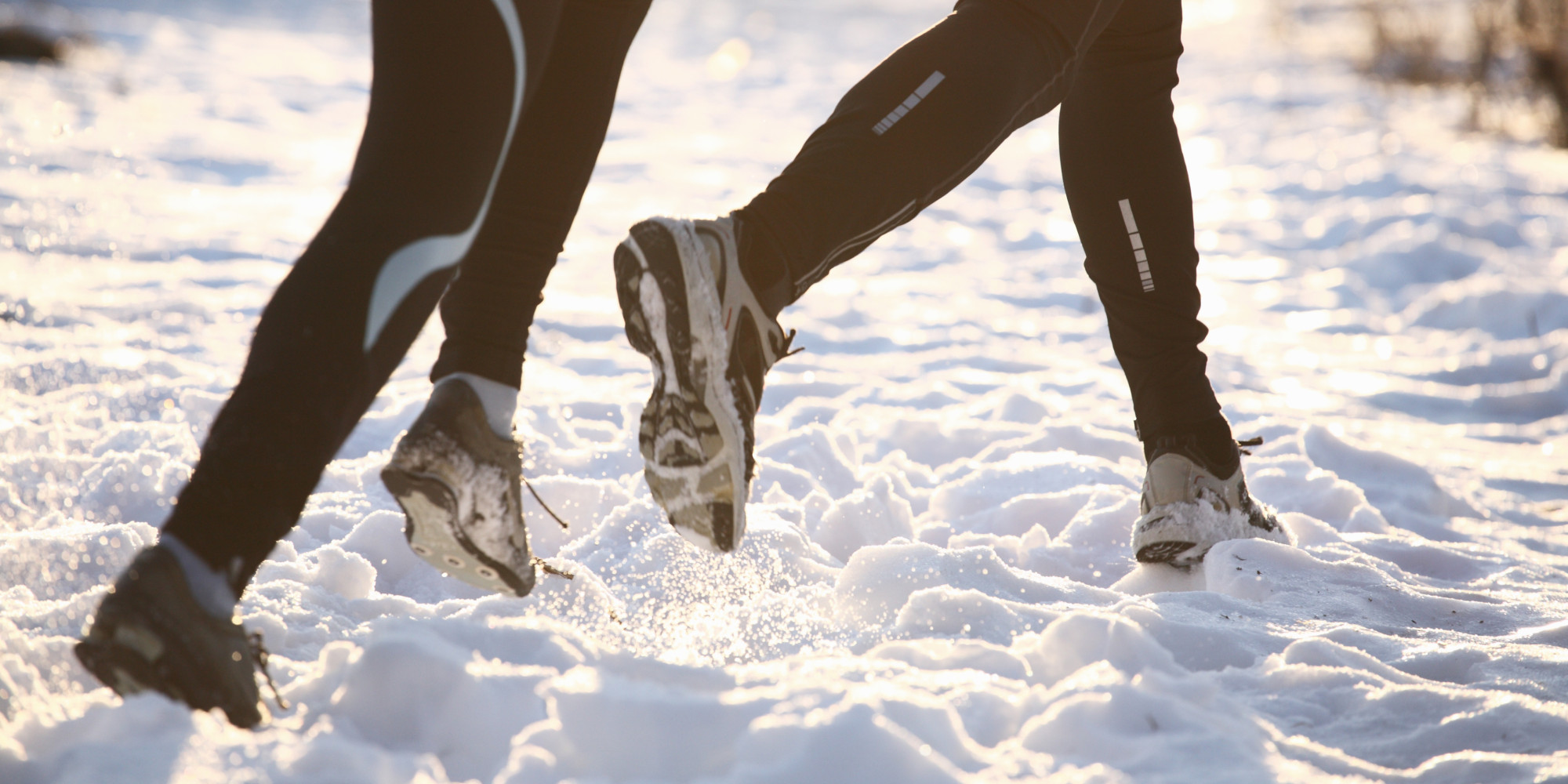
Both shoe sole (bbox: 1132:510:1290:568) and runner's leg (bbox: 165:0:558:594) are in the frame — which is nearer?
runner's leg (bbox: 165:0:558:594)

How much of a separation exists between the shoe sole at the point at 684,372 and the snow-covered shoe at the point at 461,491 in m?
0.18

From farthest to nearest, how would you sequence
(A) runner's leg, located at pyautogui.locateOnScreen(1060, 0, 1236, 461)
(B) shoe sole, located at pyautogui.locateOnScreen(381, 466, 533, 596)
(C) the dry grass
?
(C) the dry grass < (A) runner's leg, located at pyautogui.locateOnScreen(1060, 0, 1236, 461) < (B) shoe sole, located at pyautogui.locateOnScreen(381, 466, 533, 596)

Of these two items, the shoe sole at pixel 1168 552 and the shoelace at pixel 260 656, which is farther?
the shoe sole at pixel 1168 552

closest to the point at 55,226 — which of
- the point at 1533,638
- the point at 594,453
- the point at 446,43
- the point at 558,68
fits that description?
the point at 594,453

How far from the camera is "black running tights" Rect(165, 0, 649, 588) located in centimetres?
95

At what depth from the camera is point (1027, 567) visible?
6.42ft

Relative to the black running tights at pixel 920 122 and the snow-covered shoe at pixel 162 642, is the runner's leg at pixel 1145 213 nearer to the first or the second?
the black running tights at pixel 920 122

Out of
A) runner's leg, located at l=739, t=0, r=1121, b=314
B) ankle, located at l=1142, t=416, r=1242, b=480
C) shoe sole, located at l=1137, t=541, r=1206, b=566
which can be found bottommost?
shoe sole, located at l=1137, t=541, r=1206, b=566

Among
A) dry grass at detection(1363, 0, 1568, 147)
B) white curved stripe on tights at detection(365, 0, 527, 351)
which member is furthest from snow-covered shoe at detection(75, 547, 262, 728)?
dry grass at detection(1363, 0, 1568, 147)

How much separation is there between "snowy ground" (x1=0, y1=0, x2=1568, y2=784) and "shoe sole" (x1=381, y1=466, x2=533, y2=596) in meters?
0.07

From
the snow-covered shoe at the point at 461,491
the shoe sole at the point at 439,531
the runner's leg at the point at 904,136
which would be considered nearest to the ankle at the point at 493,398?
the snow-covered shoe at the point at 461,491

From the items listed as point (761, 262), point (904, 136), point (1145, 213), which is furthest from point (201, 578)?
point (1145, 213)

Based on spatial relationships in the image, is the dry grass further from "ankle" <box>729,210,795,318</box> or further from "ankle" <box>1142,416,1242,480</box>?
"ankle" <box>729,210,795,318</box>

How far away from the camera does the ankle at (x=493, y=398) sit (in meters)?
1.33
